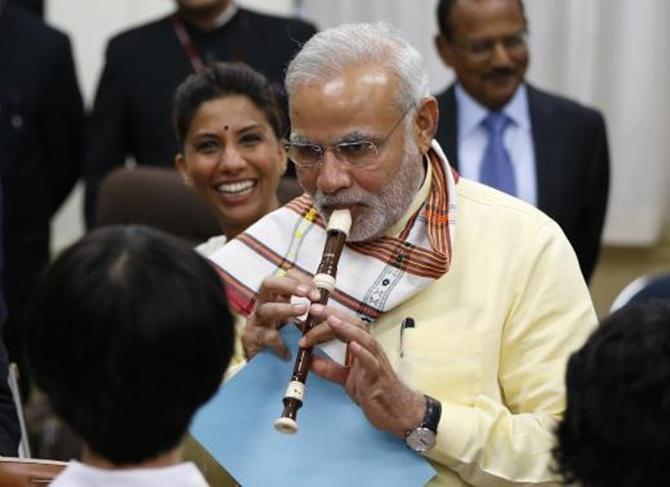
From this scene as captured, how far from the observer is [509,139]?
4645 mm

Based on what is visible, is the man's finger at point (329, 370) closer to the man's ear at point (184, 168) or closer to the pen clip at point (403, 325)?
the pen clip at point (403, 325)

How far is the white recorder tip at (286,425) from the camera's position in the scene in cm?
251

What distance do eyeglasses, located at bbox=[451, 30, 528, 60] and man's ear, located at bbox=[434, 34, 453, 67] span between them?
0.12 metres

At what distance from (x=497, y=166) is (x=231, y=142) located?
1.16 m

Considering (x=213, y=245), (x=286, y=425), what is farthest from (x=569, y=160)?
(x=286, y=425)

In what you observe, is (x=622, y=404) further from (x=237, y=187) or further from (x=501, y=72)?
(x=501, y=72)

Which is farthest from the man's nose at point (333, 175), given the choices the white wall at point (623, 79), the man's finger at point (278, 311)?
the white wall at point (623, 79)

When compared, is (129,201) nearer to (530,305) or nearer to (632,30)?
(530,305)

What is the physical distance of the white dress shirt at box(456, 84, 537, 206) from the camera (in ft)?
15.1

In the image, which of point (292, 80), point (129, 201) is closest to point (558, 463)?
point (292, 80)

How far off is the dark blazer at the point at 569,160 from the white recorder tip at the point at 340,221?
179cm

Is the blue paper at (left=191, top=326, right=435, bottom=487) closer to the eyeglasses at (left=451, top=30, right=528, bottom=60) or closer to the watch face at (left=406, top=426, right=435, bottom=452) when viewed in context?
the watch face at (left=406, top=426, right=435, bottom=452)

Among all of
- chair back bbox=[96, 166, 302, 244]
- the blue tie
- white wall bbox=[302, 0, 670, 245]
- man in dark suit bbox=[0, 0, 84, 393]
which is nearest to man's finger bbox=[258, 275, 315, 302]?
chair back bbox=[96, 166, 302, 244]

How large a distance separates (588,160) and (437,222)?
1.94m
